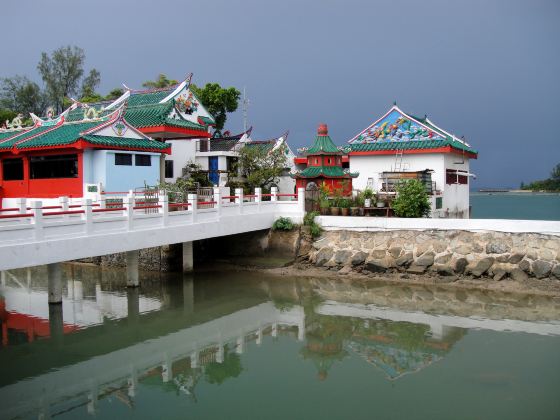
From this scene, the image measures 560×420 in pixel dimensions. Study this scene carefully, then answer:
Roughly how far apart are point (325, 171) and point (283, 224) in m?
3.71

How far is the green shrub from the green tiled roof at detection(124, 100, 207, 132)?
7085mm

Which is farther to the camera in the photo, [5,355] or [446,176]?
[446,176]

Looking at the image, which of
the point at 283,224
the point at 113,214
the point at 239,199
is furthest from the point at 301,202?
the point at 113,214

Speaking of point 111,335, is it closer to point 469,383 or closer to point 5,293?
point 5,293

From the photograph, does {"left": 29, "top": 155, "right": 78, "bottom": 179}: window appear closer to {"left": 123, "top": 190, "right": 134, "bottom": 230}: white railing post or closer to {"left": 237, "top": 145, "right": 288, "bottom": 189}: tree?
{"left": 123, "top": 190, "right": 134, "bottom": 230}: white railing post

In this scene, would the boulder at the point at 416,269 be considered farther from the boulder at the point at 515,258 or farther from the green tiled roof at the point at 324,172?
the green tiled roof at the point at 324,172

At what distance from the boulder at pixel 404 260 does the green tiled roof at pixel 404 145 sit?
7243 mm

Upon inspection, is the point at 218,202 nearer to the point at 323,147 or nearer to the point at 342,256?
the point at 342,256

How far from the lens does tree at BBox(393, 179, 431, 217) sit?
2066cm

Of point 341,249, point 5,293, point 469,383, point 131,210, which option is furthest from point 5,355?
point 341,249

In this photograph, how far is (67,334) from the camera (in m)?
14.3

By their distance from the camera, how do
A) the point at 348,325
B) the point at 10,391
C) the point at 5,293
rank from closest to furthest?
the point at 10,391, the point at 348,325, the point at 5,293

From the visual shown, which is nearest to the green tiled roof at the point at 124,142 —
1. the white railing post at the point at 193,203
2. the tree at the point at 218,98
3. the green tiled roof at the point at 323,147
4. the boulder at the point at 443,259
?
the white railing post at the point at 193,203

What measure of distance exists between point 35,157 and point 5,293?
18.4ft
